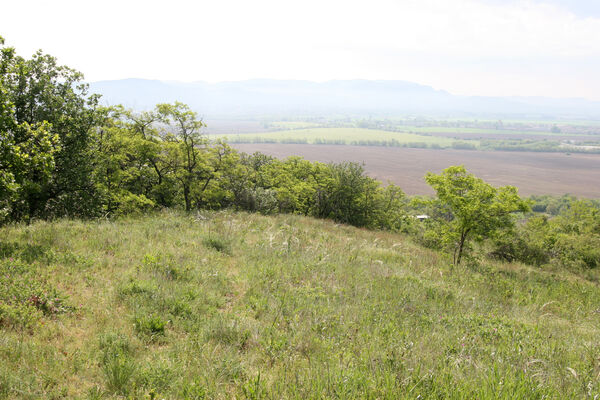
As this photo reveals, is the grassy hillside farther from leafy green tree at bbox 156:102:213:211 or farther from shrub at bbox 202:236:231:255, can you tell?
leafy green tree at bbox 156:102:213:211

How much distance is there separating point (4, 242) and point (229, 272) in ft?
19.8

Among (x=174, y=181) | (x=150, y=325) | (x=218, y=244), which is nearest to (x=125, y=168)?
(x=174, y=181)

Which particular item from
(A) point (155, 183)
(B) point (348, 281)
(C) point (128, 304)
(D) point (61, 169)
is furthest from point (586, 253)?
(D) point (61, 169)

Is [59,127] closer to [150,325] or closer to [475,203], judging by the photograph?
[150,325]

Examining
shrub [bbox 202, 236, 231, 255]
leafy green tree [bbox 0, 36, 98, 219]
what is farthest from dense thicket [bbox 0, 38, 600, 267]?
shrub [bbox 202, 236, 231, 255]

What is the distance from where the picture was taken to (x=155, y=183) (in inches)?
1059

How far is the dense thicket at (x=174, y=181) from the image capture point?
14.8 m

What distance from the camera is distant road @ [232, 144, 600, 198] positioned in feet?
388

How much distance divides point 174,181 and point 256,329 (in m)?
24.5

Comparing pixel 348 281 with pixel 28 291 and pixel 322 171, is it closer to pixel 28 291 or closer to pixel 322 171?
pixel 28 291

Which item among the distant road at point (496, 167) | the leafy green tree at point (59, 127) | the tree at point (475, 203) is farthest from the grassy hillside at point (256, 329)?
the distant road at point (496, 167)

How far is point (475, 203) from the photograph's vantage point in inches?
622

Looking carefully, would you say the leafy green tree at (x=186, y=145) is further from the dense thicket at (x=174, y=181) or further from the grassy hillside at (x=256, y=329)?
the grassy hillside at (x=256, y=329)

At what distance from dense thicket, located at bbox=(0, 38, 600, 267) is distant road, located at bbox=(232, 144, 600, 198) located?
7211cm
